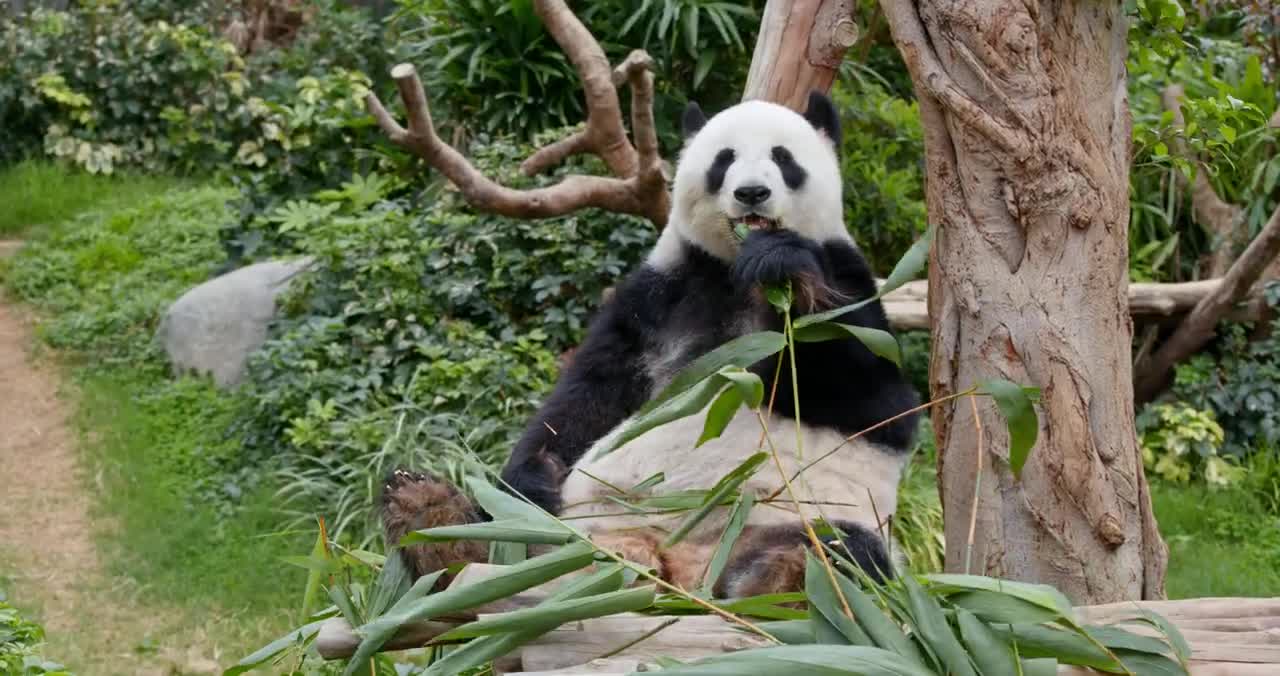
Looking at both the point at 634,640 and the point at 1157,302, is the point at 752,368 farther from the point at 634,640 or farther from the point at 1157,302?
the point at 1157,302

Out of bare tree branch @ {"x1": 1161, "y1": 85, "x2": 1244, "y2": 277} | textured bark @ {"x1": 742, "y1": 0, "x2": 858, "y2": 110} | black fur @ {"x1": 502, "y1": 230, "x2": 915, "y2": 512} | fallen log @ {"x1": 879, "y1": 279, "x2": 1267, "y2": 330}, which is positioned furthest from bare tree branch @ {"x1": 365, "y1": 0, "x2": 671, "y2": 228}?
bare tree branch @ {"x1": 1161, "y1": 85, "x2": 1244, "y2": 277}

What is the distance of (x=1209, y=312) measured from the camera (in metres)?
7.03

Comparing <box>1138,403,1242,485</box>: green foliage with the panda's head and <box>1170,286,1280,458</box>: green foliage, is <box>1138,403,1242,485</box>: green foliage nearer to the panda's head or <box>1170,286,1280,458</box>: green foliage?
<box>1170,286,1280,458</box>: green foliage

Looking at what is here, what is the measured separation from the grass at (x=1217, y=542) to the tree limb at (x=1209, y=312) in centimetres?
79

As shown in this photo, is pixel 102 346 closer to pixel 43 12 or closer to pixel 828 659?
pixel 43 12

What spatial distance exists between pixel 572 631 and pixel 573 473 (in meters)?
1.36

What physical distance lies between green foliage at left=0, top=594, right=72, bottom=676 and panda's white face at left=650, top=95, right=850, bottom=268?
1.92 m

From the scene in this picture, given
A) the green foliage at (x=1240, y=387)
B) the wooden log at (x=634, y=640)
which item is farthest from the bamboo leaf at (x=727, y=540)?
the green foliage at (x=1240, y=387)

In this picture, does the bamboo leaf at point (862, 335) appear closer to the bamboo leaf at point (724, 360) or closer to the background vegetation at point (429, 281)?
the bamboo leaf at point (724, 360)

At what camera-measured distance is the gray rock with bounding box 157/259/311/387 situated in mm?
7797

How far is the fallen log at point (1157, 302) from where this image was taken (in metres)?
6.82

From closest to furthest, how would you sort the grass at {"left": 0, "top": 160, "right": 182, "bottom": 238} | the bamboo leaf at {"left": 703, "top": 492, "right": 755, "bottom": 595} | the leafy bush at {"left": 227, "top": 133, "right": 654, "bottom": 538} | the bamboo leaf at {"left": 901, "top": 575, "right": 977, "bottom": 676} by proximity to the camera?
1. the bamboo leaf at {"left": 901, "top": 575, "right": 977, "bottom": 676}
2. the bamboo leaf at {"left": 703, "top": 492, "right": 755, "bottom": 595}
3. the leafy bush at {"left": 227, "top": 133, "right": 654, "bottom": 538}
4. the grass at {"left": 0, "top": 160, "right": 182, "bottom": 238}

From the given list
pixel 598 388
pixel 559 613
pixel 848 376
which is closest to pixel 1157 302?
pixel 848 376

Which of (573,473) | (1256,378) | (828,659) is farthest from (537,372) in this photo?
(828,659)
